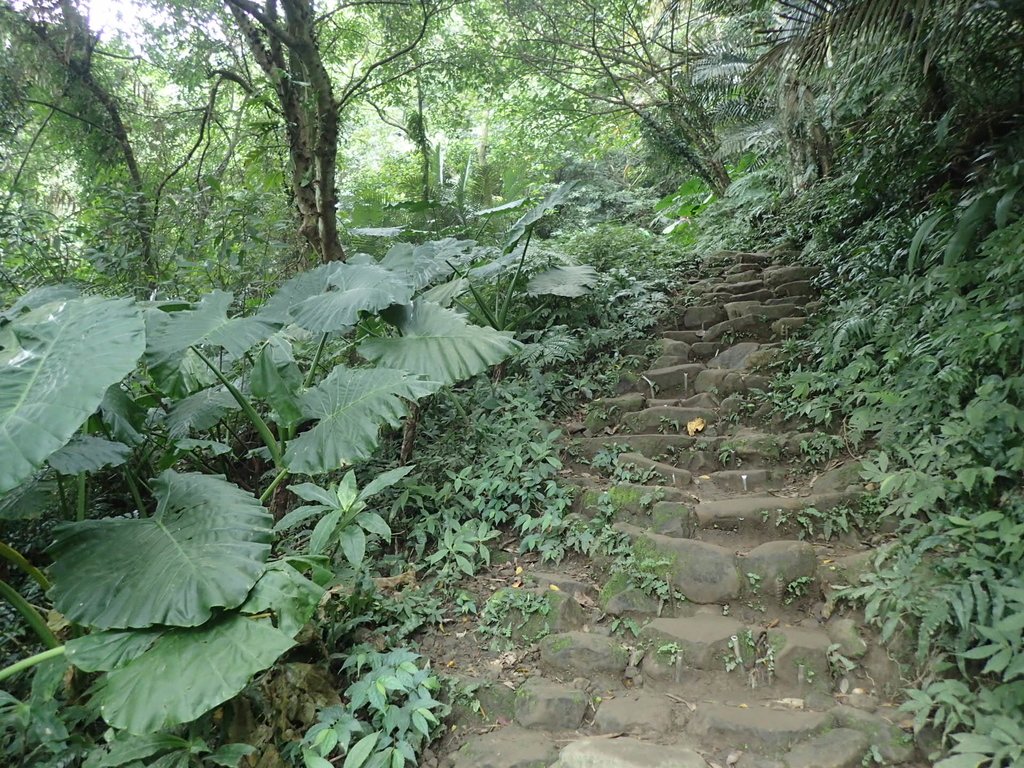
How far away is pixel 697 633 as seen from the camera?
7.36ft

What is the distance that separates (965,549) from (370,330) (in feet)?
9.57

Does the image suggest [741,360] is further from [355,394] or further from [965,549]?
[355,394]

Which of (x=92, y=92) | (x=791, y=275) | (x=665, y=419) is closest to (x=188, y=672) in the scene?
(x=665, y=419)

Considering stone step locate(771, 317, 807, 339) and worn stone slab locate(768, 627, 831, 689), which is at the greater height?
stone step locate(771, 317, 807, 339)

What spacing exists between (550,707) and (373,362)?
1752mm

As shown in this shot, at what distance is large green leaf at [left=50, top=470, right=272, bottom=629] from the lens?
62.4 inches

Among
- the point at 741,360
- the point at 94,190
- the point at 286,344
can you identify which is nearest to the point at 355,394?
the point at 286,344

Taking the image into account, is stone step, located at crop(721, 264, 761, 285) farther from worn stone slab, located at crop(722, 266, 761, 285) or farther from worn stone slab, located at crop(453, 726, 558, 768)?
worn stone slab, located at crop(453, 726, 558, 768)

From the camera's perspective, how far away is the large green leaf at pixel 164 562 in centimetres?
158

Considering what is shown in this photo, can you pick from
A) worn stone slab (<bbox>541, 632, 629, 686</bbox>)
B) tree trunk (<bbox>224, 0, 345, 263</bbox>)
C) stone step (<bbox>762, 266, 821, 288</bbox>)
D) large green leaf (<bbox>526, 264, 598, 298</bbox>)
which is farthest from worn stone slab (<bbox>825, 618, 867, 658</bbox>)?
tree trunk (<bbox>224, 0, 345, 263</bbox>)

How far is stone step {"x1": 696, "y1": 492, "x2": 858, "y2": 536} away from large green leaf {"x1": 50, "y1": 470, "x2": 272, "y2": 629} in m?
1.90

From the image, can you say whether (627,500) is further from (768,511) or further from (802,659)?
(802,659)

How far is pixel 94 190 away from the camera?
451 cm

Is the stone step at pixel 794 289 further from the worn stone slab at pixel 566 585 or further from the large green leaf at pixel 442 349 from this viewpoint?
the worn stone slab at pixel 566 585
